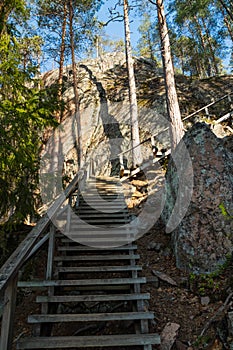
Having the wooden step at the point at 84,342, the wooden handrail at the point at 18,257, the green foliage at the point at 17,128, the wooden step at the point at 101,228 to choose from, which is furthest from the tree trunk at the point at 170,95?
the wooden step at the point at 84,342

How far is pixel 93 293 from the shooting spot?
12.4ft

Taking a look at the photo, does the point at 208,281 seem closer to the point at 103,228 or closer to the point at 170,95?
the point at 103,228

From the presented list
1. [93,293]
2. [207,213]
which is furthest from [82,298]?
[207,213]

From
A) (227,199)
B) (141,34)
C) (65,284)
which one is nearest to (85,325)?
(65,284)

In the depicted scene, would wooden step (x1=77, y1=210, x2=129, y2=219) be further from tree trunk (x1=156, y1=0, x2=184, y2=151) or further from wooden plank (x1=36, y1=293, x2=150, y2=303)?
tree trunk (x1=156, y1=0, x2=184, y2=151)

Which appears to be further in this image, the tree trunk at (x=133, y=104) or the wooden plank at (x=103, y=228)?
the tree trunk at (x=133, y=104)

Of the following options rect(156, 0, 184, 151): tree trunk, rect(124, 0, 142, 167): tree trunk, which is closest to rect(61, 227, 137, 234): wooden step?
rect(156, 0, 184, 151): tree trunk

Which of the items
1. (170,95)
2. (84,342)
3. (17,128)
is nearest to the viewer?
(84,342)

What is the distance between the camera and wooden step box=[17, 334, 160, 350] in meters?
2.68

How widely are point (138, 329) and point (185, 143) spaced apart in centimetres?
376

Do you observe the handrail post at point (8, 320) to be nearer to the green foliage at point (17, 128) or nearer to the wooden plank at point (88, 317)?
the wooden plank at point (88, 317)

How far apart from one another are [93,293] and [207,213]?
240cm

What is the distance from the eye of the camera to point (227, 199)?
4.40 metres

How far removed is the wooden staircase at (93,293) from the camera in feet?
Answer: 9.16
